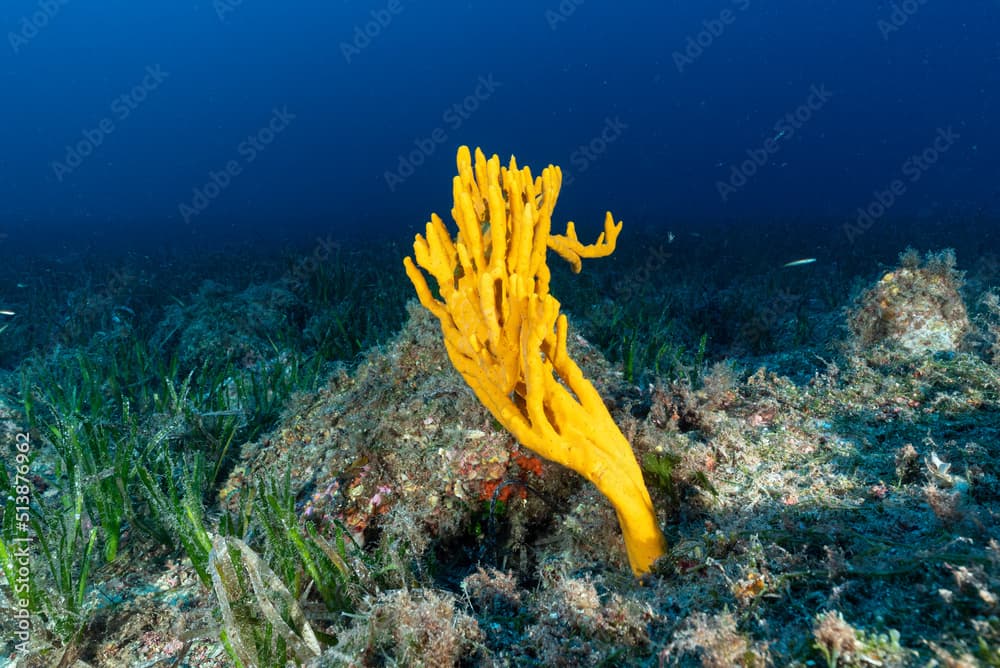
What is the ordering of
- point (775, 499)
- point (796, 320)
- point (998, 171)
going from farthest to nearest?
point (998, 171) → point (796, 320) → point (775, 499)

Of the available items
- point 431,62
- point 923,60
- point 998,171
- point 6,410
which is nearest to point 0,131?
point 431,62

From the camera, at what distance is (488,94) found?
11275 cm

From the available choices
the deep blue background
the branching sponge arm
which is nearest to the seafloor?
the branching sponge arm

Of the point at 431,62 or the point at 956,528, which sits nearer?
the point at 956,528

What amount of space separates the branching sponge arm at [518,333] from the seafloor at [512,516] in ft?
1.49

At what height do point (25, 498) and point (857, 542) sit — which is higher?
point (25, 498)

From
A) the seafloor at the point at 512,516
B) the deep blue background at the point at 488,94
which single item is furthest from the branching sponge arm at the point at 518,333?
the deep blue background at the point at 488,94

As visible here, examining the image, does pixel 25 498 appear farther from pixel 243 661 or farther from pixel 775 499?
pixel 775 499

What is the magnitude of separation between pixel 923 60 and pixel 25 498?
160056 millimetres

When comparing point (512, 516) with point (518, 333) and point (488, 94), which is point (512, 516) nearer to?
point (518, 333)

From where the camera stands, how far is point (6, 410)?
16.6 feet

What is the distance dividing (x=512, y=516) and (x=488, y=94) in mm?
123627

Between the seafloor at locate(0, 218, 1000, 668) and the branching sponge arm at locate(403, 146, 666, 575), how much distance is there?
45 cm

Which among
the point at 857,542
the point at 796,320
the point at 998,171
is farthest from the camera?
the point at 998,171
